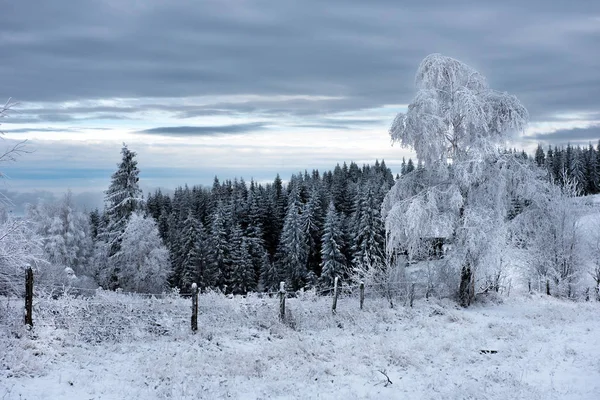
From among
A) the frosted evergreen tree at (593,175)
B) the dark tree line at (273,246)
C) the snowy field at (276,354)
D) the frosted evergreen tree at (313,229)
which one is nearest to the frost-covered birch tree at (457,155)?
the snowy field at (276,354)

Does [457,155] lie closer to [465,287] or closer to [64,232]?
[465,287]

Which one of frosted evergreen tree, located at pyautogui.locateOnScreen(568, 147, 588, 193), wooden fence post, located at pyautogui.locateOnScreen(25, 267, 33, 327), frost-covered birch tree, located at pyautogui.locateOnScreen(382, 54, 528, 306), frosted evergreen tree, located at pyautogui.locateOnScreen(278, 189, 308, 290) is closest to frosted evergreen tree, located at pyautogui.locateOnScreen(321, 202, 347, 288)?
frosted evergreen tree, located at pyautogui.locateOnScreen(278, 189, 308, 290)

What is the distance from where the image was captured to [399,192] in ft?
67.7

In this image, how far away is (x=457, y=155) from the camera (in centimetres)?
1998

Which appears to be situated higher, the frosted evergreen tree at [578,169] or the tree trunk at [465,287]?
the frosted evergreen tree at [578,169]

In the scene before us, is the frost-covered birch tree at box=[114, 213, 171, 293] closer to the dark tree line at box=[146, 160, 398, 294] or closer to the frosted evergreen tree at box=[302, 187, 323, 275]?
the dark tree line at box=[146, 160, 398, 294]

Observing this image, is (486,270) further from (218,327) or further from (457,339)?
(218,327)

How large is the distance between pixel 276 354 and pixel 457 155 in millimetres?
12223

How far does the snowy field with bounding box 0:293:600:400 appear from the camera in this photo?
10250 millimetres

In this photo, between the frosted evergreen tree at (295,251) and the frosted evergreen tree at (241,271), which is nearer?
the frosted evergreen tree at (295,251)

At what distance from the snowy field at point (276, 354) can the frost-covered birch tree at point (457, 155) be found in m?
3.53

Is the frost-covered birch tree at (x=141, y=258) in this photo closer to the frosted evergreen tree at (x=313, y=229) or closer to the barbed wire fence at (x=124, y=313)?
the barbed wire fence at (x=124, y=313)

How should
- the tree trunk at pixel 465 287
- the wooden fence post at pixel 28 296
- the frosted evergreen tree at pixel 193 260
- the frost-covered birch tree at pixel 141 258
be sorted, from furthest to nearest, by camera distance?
the frosted evergreen tree at pixel 193 260
the frost-covered birch tree at pixel 141 258
the tree trunk at pixel 465 287
the wooden fence post at pixel 28 296

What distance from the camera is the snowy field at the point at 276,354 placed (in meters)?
10.2
